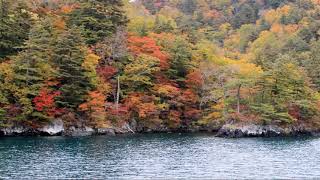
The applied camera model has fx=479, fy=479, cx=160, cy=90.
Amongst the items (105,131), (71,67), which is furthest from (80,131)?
(71,67)

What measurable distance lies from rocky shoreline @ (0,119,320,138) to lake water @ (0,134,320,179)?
3551 mm

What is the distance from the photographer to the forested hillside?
2562 inches

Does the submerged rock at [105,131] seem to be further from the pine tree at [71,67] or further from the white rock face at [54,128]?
the white rock face at [54,128]

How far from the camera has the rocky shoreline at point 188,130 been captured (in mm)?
64062

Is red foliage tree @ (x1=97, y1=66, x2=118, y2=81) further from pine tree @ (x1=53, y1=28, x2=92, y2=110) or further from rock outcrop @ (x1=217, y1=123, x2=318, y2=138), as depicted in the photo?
rock outcrop @ (x1=217, y1=123, x2=318, y2=138)

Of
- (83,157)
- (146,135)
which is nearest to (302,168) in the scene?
(83,157)

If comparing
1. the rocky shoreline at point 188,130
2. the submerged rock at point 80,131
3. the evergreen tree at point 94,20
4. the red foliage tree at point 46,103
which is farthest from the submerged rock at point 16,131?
the evergreen tree at point 94,20

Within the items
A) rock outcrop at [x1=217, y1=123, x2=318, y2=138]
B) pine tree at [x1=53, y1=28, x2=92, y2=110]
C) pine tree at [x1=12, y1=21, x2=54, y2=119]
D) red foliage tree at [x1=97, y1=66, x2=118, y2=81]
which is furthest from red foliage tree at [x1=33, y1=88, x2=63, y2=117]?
rock outcrop at [x1=217, y1=123, x2=318, y2=138]

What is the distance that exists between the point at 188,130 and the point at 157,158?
29.9 meters

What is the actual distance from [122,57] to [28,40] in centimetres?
1592

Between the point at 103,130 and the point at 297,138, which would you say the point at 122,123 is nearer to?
the point at 103,130

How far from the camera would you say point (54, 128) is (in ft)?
213

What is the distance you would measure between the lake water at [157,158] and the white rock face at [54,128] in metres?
3.50

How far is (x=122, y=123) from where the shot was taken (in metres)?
71.2
